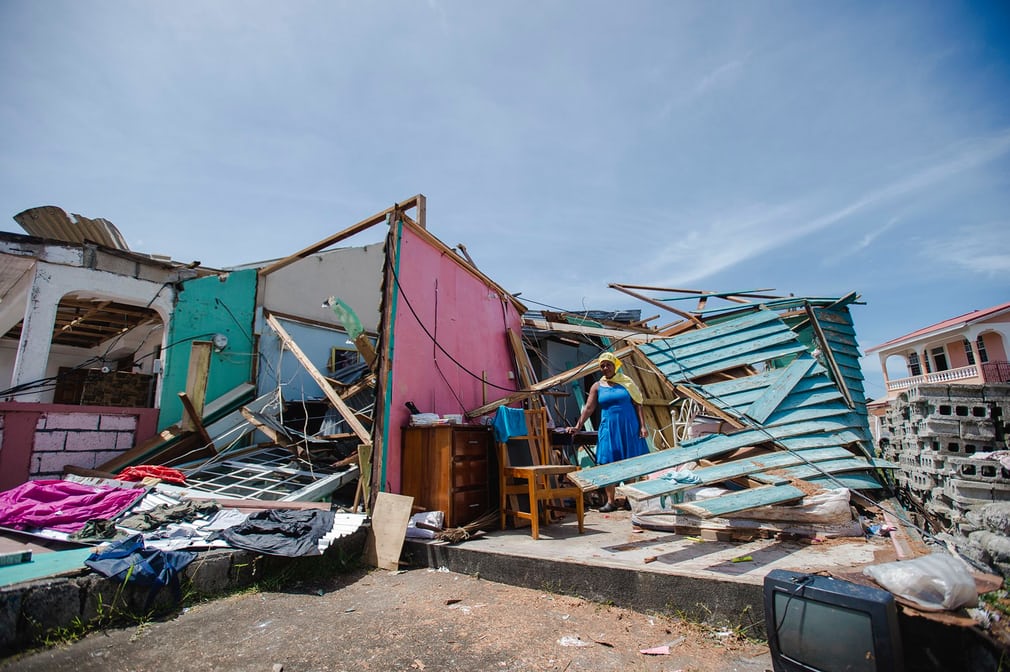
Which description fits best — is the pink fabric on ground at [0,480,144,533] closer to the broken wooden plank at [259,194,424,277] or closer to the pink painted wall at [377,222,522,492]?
the pink painted wall at [377,222,522,492]

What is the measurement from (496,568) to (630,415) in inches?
102

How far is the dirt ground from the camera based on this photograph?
2520 mm

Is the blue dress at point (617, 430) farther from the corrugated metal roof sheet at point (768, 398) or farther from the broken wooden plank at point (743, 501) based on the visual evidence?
the broken wooden plank at point (743, 501)

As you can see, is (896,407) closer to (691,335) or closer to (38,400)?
(691,335)

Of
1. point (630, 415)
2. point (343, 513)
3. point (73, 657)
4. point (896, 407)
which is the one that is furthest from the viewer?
point (896, 407)

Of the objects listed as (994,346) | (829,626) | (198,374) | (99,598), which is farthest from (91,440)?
(994,346)

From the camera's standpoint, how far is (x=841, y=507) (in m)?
3.73

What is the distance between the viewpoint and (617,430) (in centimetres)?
566

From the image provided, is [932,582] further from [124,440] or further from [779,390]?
[124,440]

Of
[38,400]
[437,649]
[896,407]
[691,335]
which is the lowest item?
[437,649]

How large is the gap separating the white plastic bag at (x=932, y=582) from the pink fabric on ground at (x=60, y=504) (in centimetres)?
605

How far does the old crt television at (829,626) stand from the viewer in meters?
1.86

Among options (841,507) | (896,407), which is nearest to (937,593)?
(841,507)

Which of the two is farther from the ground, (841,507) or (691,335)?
(691,335)
